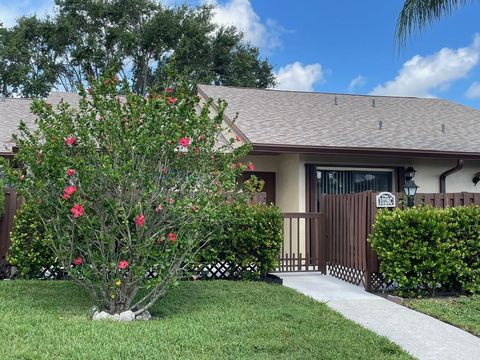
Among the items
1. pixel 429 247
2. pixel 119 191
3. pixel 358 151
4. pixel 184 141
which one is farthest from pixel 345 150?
pixel 119 191

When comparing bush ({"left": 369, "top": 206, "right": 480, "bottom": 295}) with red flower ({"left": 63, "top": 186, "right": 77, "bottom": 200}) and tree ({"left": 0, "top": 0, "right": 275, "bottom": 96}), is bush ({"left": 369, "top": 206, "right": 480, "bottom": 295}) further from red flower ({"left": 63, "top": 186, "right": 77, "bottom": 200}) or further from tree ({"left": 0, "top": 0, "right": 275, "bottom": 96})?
tree ({"left": 0, "top": 0, "right": 275, "bottom": 96})

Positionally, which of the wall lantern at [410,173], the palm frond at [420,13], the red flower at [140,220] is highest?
the palm frond at [420,13]

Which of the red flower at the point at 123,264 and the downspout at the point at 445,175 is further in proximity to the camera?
the downspout at the point at 445,175

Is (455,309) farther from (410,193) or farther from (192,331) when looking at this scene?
(192,331)

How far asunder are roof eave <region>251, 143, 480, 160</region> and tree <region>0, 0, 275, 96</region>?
16.6m

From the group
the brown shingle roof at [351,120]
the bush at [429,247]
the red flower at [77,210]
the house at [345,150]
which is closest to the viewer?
the red flower at [77,210]

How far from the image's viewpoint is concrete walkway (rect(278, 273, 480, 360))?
4703mm

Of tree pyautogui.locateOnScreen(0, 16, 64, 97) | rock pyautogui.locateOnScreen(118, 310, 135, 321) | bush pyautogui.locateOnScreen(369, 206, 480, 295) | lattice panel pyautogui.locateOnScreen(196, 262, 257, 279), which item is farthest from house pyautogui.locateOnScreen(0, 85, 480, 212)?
tree pyautogui.locateOnScreen(0, 16, 64, 97)

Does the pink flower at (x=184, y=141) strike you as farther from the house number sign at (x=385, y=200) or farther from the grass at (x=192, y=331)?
the house number sign at (x=385, y=200)

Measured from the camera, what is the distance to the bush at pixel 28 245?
24.1 ft

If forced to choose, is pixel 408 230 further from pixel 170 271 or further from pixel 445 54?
pixel 445 54

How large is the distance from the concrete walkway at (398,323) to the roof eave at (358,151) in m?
3.02

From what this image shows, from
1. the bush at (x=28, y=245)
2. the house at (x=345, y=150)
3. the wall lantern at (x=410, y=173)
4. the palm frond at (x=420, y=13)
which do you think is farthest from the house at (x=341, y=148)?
the bush at (x=28, y=245)

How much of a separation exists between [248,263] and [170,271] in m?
2.45
